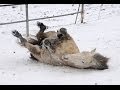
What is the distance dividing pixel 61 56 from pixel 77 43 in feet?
6.13

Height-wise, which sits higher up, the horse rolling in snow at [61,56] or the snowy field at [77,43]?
the horse rolling in snow at [61,56]

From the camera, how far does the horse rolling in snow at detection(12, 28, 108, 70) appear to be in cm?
653

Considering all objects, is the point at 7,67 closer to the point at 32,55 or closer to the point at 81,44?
the point at 32,55

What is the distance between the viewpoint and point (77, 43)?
335 inches

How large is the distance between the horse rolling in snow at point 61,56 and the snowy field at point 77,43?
0.11 m

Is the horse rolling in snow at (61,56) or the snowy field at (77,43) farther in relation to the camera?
the horse rolling in snow at (61,56)

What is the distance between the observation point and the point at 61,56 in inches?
264

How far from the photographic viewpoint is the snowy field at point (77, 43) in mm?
6051

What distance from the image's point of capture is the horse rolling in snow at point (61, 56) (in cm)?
653

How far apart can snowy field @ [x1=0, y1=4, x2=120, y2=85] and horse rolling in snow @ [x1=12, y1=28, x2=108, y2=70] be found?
106 millimetres

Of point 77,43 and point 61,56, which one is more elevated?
point 61,56

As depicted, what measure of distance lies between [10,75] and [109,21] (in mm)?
4969

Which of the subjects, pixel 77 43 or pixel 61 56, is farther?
pixel 77 43
